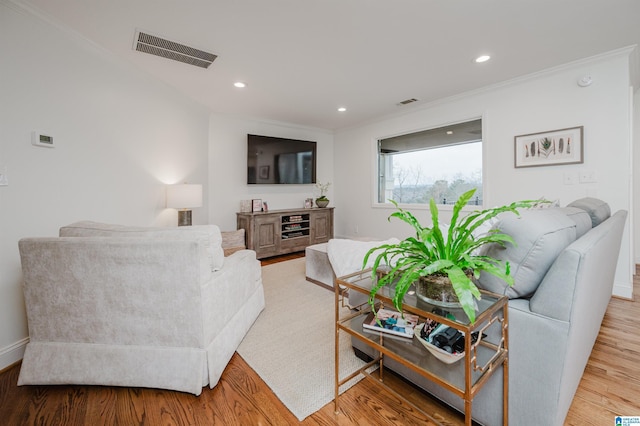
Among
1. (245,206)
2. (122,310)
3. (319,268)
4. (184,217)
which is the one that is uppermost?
(245,206)

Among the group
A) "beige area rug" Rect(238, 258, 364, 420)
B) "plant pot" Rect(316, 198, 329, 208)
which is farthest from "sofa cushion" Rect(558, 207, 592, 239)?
"plant pot" Rect(316, 198, 329, 208)

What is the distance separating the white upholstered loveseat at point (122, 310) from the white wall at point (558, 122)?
11.7 feet

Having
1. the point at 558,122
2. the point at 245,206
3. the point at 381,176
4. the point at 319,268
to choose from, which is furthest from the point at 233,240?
the point at 558,122

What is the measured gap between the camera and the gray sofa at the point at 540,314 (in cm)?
93

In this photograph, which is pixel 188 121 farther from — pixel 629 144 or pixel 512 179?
pixel 629 144

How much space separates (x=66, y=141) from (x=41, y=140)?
0.18m

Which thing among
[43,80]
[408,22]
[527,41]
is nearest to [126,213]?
[43,80]

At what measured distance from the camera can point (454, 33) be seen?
89.9 inches

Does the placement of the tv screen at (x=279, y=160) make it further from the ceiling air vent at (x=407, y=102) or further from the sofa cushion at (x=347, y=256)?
the sofa cushion at (x=347, y=256)

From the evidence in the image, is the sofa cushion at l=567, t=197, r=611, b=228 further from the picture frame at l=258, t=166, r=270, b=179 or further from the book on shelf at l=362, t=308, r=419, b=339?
the picture frame at l=258, t=166, r=270, b=179

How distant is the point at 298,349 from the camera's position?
5.97ft

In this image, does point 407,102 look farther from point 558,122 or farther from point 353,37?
point 353,37

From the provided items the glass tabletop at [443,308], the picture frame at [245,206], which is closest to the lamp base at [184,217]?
the picture frame at [245,206]

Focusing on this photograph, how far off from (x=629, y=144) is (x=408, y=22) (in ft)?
8.11
